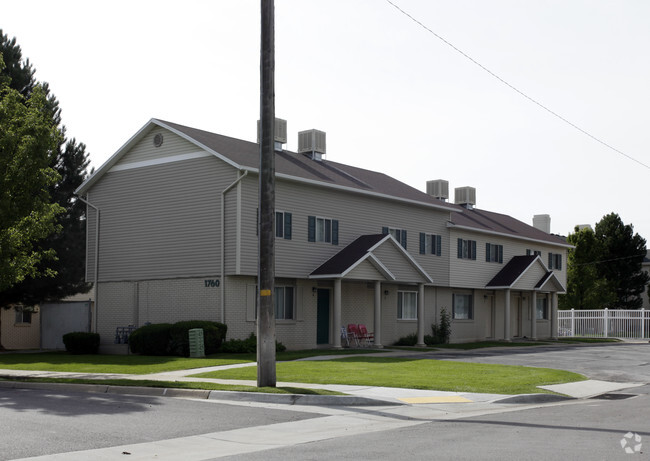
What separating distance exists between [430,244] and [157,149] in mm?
13961

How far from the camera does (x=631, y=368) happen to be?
23062 mm

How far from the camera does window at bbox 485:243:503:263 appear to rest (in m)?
42.2

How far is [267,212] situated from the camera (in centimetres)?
1520

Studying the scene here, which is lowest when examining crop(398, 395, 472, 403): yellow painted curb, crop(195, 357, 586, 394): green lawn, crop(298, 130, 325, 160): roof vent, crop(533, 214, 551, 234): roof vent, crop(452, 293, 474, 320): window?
crop(195, 357, 586, 394): green lawn

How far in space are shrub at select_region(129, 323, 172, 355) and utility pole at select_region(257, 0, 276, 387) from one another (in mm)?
11687

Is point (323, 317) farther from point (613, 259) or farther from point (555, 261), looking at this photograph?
point (613, 259)

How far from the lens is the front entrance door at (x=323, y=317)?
31.3 m

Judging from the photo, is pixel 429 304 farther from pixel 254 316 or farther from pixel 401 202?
pixel 254 316

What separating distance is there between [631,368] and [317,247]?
12.4 meters

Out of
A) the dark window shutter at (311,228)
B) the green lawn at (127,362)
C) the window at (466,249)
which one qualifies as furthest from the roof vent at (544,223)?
the green lawn at (127,362)

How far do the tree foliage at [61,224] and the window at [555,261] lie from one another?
2730cm

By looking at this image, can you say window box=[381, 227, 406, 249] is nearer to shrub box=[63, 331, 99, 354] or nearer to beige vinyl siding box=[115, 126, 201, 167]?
beige vinyl siding box=[115, 126, 201, 167]

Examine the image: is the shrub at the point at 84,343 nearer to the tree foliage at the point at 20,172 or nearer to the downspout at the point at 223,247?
the downspout at the point at 223,247

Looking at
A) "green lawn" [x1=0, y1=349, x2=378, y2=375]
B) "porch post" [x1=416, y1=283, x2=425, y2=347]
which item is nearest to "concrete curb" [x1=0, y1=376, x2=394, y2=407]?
"green lawn" [x1=0, y1=349, x2=378, y2=375]
